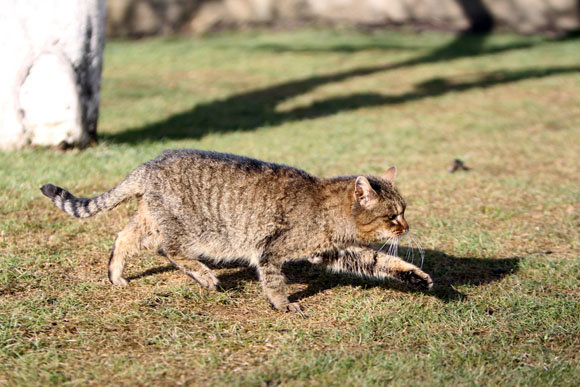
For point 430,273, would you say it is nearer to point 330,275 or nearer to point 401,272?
point 401,272

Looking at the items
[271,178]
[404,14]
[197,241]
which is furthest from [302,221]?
[404,14]

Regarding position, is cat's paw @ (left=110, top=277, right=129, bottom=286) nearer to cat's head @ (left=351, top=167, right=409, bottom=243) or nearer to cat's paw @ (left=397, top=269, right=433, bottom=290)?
cat's head @ (left=351, top=167, right=409, bottom=243)

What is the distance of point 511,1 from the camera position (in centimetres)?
1983

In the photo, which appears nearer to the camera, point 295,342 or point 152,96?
point 295,342

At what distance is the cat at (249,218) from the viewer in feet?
16.7

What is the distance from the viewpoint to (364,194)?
16.9ft

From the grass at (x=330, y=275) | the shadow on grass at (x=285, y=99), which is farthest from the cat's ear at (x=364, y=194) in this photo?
the shadow on grass at (x=285, y=99)

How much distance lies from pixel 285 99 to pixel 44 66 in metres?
5.76

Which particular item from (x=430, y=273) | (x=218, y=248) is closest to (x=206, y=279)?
(x=218, y=248)

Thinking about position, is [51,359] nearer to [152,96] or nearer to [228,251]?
[228,251]

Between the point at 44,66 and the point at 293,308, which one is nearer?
the point at 293,308

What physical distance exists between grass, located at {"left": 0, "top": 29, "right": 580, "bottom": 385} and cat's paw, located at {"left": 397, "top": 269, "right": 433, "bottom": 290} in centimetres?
16

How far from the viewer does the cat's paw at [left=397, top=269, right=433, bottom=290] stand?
5035 mm

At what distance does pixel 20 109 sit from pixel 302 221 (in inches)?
204
